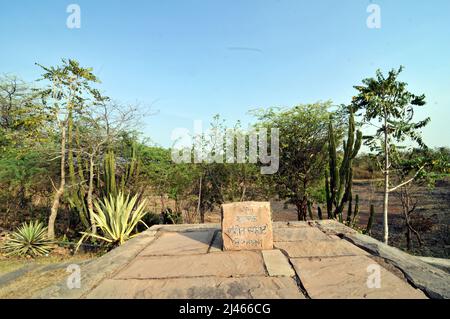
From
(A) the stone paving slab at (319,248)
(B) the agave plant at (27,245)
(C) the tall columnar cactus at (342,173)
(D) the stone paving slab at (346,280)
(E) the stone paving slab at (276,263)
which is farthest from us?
(C) the tall columnar cactus at (342,173)

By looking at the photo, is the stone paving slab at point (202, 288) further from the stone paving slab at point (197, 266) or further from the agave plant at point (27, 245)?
the agave plant at point (27, 245)

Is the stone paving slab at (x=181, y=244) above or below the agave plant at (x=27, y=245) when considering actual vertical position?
above

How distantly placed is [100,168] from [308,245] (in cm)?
663

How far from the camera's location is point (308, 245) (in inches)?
121

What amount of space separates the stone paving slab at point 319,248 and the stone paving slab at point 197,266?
409 mm

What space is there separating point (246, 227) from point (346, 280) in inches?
48.8

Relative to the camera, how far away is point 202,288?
6.54ft

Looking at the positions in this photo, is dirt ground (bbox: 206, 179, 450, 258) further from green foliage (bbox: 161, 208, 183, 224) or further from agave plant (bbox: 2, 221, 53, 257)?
agave plant (bbox: 2, 221, 53, 257)

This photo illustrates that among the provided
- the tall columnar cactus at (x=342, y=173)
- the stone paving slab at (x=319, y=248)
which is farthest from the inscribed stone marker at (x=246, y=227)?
the tall columnar cactus at (x=342, y=173)

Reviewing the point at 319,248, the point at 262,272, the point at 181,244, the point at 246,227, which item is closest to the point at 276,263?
the point at 262,272

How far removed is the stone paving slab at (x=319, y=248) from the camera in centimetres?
276

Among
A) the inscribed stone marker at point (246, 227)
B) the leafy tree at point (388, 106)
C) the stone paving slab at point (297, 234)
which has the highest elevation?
the leafy tree at point (388, 106)

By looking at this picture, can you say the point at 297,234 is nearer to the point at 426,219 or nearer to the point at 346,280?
the point at 346,280

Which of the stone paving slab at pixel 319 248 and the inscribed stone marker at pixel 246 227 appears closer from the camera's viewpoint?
the stone paving slab at pixel 319 248
